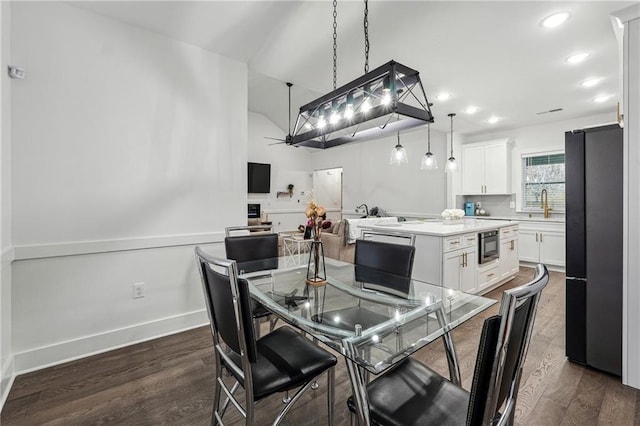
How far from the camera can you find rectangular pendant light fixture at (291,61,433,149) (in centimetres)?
162

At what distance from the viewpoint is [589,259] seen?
210cm

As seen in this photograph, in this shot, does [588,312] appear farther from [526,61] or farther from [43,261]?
[43,261]

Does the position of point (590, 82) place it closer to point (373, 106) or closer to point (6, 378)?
point (373, 106)

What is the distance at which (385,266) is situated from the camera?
83.7 inches

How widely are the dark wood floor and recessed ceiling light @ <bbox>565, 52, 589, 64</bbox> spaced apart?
2.69 metres

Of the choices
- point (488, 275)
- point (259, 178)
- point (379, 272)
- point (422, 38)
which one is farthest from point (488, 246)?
point (259, 178)

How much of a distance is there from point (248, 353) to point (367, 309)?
2.13ft

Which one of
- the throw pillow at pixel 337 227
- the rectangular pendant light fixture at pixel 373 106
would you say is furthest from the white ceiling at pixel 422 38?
the throw pillow at pixel 337 227

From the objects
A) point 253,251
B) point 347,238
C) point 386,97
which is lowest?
point 347,238

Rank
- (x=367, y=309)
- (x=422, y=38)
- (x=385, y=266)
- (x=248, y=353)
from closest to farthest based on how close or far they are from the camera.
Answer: (x=248, y=353) < (x=367, y=309) < (x=385, y=266) < (x=422, y=38)

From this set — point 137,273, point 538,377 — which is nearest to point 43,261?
point 137,273

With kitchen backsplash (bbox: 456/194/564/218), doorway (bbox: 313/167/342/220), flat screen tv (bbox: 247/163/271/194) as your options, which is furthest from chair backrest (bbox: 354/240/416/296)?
doorway (bbox: 313/167/342/220)

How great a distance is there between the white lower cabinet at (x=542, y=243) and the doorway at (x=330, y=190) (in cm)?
411

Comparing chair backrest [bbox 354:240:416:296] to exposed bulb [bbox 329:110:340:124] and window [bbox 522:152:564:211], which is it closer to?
exposed bulb [bbox 329:110:340:124]
